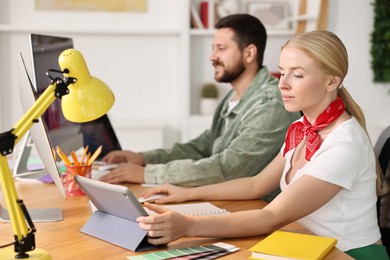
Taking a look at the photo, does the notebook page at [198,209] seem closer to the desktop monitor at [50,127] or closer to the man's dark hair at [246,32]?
the desktop monitor at [50,127]

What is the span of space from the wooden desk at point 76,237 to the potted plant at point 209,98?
2545mm

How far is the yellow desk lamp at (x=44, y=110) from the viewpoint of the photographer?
Result: 111 cm

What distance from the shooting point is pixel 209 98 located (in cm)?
443

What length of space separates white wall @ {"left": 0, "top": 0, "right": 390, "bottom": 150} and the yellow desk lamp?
3096mm

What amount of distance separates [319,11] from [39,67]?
2657 millimetres

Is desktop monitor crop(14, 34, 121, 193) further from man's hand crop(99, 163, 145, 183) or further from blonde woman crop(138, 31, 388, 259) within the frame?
blonde woman crop(138, 31, 388, 259)

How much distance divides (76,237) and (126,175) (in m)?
0.67

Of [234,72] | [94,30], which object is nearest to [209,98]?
[94,30]

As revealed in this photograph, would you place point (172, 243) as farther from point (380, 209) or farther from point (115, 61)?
point (115, 61)

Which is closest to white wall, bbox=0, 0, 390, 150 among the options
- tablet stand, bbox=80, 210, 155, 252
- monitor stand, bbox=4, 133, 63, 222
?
monitor stand, bbox=4, 133, 63, 222

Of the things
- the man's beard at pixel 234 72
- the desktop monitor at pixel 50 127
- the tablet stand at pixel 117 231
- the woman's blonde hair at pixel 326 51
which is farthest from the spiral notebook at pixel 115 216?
the man's beard at pixel 234 72

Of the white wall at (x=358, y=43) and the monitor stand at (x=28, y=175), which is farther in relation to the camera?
the white wall at (x=358, y=43)

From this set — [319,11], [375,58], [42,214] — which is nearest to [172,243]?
[42,214]

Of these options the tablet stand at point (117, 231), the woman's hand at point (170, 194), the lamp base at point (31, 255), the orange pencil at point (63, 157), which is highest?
the lamp base at point (31, 255)
